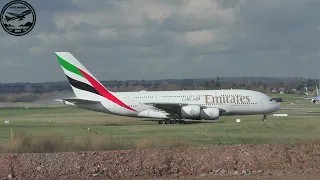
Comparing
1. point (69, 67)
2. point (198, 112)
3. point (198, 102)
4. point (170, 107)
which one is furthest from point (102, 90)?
point (198, 112)

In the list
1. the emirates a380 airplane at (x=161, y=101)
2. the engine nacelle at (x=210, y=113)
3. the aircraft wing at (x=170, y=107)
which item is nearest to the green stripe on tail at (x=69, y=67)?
the emirates a380 airplane at (x=161, y=101)

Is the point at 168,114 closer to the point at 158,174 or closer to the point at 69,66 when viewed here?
the point at 69,66

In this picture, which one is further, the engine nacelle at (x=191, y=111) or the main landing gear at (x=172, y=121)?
the main landing gear at (x=172, y=121)

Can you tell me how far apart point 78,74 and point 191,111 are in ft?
34.9

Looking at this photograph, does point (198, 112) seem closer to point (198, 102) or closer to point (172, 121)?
point (198, 102)

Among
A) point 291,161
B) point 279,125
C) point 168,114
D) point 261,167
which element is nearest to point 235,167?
point 261,167

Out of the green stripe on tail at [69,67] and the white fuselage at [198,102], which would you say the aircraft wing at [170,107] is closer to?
A: the white fuselage at [198,102]

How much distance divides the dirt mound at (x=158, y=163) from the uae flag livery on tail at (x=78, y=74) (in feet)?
111

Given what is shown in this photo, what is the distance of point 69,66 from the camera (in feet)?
167

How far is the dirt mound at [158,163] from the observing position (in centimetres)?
1619

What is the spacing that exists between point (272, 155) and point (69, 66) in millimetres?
35577

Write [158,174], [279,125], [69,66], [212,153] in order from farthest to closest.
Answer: [69,66] < [279,125] < [212,153] < [158,174]

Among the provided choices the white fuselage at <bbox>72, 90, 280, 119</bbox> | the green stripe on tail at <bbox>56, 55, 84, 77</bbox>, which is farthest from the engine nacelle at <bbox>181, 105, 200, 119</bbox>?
the green stripe on tail at <bbox>56, 55, 84, 77</bbox>

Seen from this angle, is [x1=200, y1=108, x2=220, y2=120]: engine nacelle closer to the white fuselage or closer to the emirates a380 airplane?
the emirates a380 airplane
